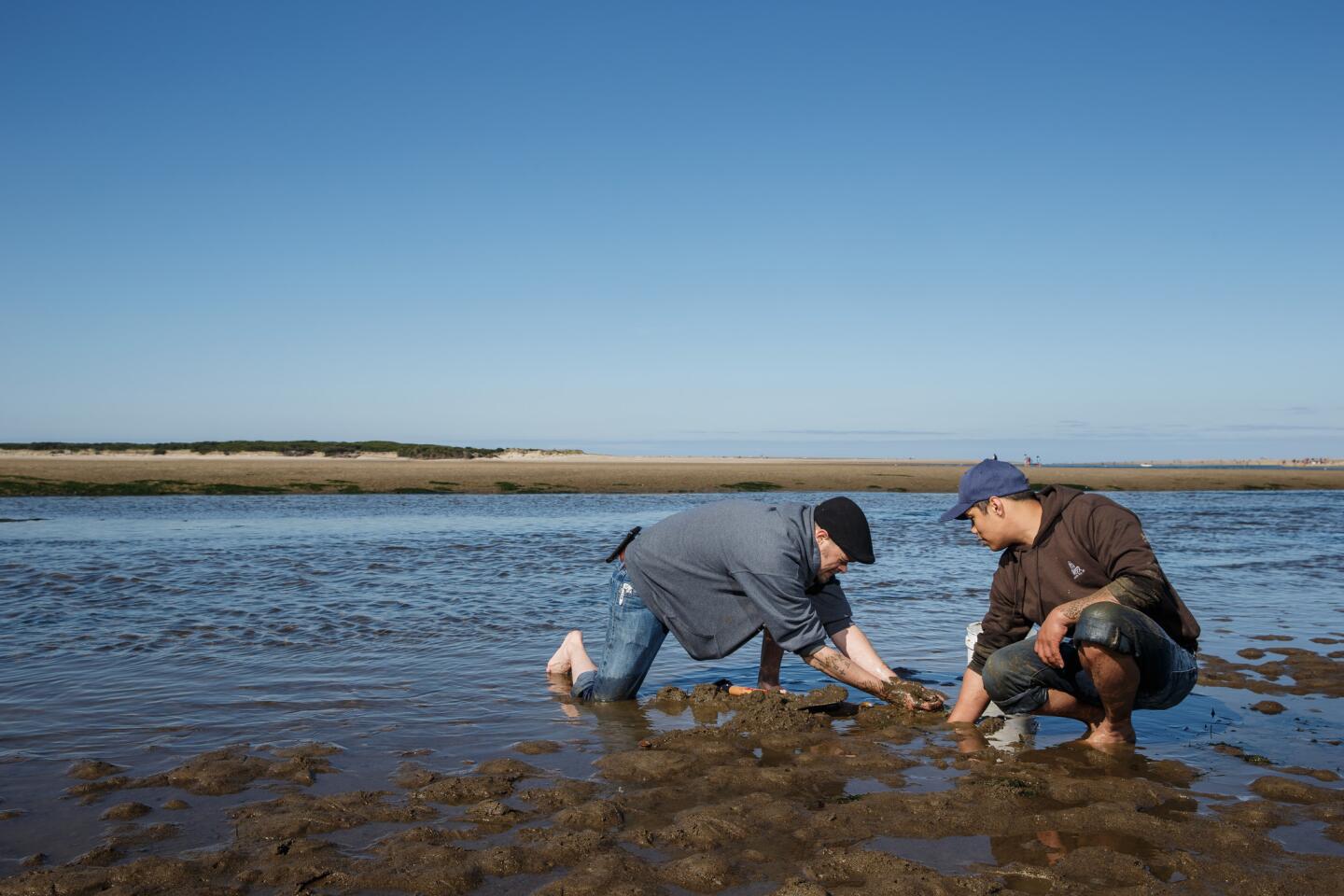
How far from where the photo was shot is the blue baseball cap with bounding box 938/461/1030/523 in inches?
192

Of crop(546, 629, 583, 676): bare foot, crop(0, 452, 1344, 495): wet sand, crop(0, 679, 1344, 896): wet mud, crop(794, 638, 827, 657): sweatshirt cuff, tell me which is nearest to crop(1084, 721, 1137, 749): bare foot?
crop(0, 679, 1344, 896): wet mud

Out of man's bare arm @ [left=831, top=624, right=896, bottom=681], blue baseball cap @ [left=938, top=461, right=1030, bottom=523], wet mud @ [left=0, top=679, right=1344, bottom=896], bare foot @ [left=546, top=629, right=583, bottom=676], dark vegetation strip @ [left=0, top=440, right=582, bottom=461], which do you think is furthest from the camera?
dark vegetation strip @ [left=0, top=440, right=582, bottom=461]

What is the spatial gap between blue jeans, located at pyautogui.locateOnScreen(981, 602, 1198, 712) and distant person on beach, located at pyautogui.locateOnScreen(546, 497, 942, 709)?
0.75 meters

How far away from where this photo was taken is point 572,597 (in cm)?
1068

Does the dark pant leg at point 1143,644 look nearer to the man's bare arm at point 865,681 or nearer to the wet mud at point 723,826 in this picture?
the wet mud at point 723,826

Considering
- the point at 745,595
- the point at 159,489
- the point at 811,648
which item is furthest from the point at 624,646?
the point at 159,489

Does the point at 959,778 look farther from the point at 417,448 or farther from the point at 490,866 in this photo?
the point at 417,448

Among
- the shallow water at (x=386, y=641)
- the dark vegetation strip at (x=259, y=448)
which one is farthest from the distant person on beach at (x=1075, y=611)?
the dark vegetation strip at (x=259, y=448)

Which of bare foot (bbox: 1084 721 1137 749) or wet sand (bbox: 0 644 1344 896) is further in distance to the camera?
bare foot (bbox: 1084 721 1137 749)

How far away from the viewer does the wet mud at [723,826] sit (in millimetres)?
3400

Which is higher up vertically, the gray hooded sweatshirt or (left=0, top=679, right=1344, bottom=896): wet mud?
the gray hooded sweatshirt

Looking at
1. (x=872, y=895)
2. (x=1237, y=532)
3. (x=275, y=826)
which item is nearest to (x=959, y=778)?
(x=872, y=895)

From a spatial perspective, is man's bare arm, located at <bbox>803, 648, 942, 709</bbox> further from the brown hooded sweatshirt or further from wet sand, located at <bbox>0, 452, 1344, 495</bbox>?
wet sand, located at <bbox>0, 452, 1344, 495</bbox>

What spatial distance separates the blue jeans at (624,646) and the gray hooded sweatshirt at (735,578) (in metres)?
0.12
